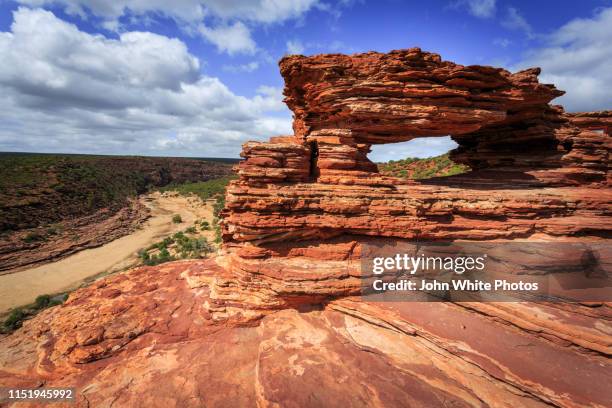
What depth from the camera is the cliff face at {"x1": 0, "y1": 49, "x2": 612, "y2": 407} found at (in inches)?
336

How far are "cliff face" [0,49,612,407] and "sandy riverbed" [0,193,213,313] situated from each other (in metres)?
21.1

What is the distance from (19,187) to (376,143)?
72.4m

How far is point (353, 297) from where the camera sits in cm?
1122

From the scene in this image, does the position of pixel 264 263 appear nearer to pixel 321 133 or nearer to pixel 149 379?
pixel 149 379

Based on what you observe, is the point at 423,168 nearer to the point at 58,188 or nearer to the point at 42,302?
the point at 42,302

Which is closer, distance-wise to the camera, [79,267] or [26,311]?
[26,311]

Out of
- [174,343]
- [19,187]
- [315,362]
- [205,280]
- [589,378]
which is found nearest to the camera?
[589,378]

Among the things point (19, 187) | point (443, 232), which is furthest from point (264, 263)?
point (19, 187)

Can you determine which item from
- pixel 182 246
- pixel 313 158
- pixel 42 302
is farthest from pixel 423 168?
pixel 42 302

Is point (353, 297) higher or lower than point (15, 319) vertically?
higher

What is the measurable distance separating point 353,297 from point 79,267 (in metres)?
40.9

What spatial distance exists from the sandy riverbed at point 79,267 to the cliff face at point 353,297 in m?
21.1

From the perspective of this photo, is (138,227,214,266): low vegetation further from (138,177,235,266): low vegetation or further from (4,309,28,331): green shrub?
(4,309,28,331): green shrub

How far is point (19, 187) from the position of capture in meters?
53.3
